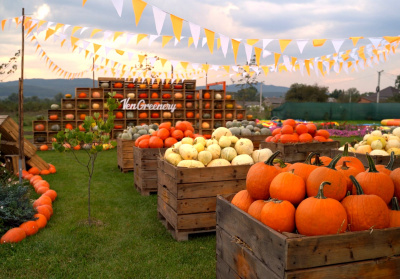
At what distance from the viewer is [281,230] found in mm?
1894

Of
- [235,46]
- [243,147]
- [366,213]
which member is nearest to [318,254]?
[366,213]

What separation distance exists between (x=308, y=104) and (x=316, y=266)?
25249mm

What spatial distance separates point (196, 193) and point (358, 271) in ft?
7.19

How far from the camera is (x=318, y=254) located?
172 centimetres

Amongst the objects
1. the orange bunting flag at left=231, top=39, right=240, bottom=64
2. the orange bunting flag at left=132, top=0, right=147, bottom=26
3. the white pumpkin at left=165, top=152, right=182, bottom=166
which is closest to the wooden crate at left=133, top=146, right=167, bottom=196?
the white pumpkin at left=165, top=152, right=182, bottom=166

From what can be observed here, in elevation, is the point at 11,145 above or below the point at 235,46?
below

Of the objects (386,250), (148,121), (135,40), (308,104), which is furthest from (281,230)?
(308,104)

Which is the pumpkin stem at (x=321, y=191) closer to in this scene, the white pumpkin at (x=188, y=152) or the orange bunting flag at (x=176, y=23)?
the white pumpkin at (x=188, y=152)

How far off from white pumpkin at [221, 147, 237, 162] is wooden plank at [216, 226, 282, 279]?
68.6 inches

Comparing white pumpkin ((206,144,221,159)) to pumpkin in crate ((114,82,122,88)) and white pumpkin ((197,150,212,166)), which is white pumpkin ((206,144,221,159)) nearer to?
white pumpkin ((197,150,212,166))

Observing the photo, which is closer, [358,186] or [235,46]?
[358,186]

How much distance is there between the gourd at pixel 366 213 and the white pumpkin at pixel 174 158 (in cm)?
237

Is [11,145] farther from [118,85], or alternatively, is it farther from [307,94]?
[307,94]

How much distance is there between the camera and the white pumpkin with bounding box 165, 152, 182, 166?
4.03 meters
